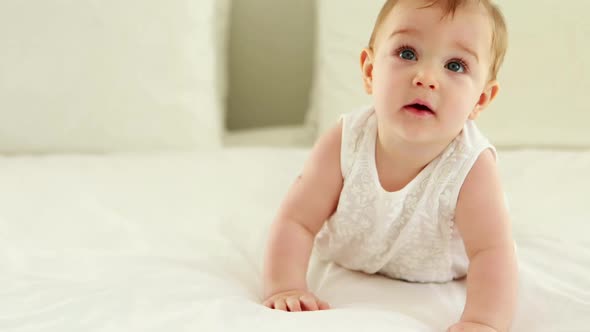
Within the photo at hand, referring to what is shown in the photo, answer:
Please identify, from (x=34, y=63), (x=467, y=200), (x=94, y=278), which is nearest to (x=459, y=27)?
(x=467, y=200)

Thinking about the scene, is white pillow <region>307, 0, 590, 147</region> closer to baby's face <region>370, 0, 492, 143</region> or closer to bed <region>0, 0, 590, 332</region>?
bed <region>0, 0, 590, 332</region>

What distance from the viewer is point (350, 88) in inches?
61.2

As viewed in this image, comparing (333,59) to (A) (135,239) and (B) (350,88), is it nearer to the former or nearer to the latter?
(B) (350,88)

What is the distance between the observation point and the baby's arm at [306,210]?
37.6 inches

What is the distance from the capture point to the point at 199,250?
3.48ft

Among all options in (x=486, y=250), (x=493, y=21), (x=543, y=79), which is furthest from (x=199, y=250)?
(x=543, y=79)

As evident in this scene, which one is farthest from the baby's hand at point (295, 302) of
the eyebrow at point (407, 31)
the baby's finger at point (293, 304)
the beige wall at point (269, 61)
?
the beige wall at point (269, 61)

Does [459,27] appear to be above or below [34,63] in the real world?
above

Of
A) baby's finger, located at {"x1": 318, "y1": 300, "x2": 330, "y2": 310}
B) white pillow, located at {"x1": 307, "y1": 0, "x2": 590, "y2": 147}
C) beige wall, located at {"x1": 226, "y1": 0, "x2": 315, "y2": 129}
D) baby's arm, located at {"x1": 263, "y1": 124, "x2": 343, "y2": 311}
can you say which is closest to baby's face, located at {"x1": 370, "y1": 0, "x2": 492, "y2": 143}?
baby's arm, located at {"x1": 263, "y1": 124, "x2": 343, "y2": 311}

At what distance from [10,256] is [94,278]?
15cm

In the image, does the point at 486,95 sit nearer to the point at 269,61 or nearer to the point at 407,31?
the point at 407,31

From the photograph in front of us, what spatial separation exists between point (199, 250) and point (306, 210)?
185 millimetres

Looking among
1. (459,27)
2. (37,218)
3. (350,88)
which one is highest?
(459,27)

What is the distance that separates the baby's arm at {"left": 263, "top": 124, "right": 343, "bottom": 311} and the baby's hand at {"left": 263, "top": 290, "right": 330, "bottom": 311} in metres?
0.04
